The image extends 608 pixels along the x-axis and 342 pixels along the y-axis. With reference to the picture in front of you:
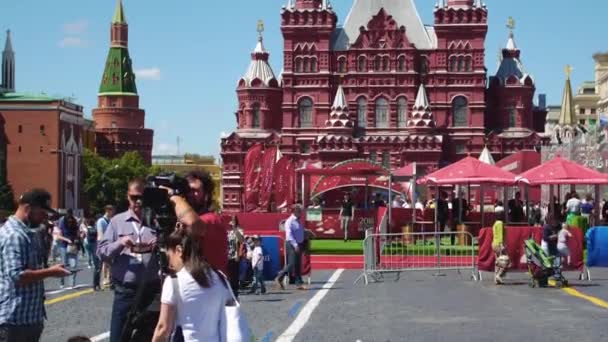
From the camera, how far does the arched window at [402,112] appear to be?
8556cm

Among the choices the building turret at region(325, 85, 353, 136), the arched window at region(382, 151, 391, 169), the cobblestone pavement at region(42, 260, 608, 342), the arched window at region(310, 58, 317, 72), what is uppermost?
the arched window at region(310, 58, 317, 72)

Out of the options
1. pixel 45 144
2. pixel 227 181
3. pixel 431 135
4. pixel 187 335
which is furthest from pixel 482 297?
pixel 45 144


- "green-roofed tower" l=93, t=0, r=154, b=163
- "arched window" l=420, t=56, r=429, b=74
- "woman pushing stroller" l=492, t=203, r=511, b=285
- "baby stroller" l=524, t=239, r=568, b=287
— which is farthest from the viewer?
"green-roofed tower" l=93, t=0, r=154, b=163

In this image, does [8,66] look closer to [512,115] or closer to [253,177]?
[512,115]

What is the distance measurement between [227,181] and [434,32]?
19.0 metres

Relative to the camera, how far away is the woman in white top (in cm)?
692

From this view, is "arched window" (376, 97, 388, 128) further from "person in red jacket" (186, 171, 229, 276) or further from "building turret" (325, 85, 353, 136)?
"person in red jacket" (186, 171, 229, 276)

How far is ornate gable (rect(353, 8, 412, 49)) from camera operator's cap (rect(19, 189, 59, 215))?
78.2 meters

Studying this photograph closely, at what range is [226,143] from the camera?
289 feet

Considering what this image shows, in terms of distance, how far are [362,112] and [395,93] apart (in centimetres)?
281

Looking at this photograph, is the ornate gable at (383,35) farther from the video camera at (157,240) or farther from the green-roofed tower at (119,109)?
the video camera at (157,240)

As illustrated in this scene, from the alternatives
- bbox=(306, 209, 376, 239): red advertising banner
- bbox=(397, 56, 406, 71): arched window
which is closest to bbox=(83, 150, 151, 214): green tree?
bbox=(397, 56, 406, 71): arched window

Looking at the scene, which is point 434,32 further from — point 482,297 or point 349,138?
point 482,297

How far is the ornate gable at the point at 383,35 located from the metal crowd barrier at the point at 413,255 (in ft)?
197
